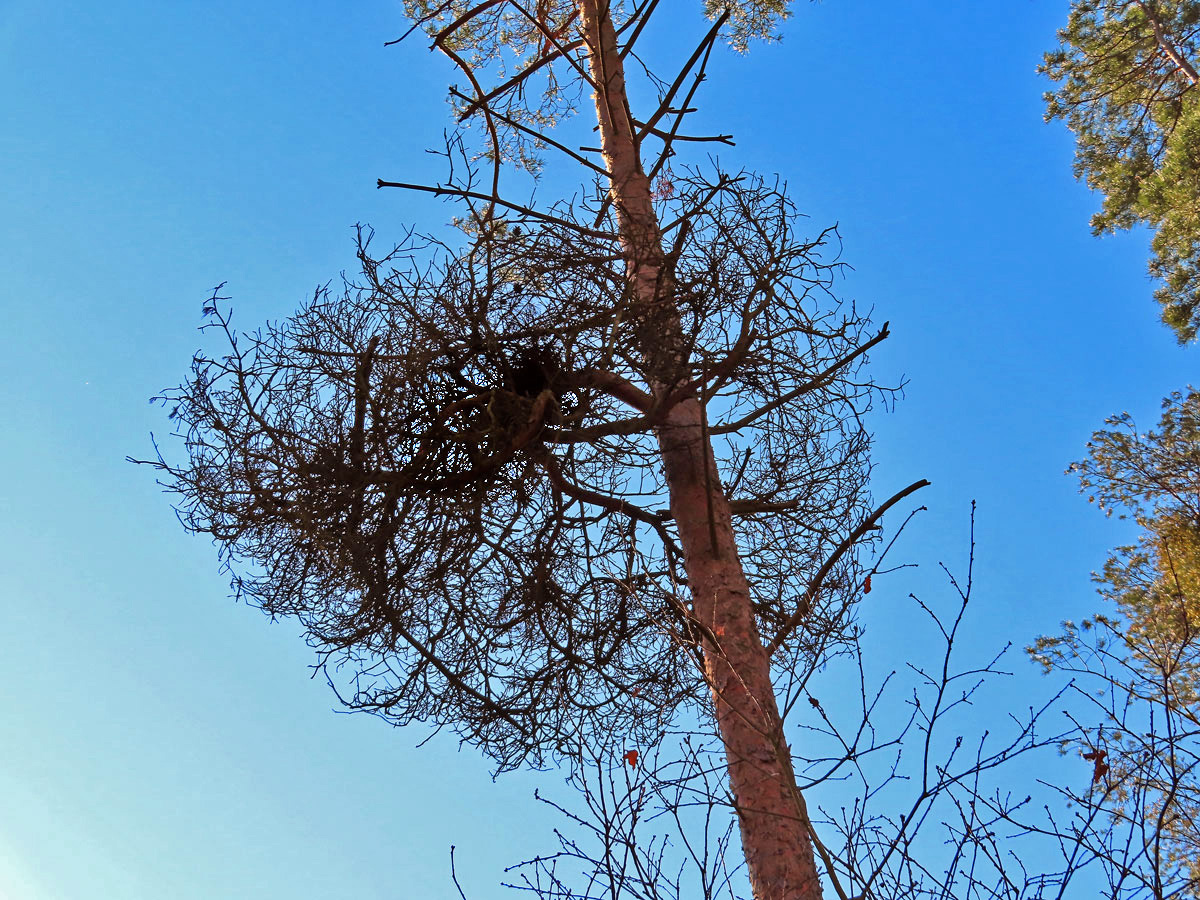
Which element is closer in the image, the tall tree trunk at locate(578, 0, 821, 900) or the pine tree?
the tall tree trunk at locate(578, 0, 821, 900)

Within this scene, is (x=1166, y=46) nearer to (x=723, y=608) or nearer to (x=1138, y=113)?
Answer: (x=1138, y=113)

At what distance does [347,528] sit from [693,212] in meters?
1.56

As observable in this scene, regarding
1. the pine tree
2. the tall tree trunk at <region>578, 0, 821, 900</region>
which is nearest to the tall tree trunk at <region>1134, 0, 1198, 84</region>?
the pine tree

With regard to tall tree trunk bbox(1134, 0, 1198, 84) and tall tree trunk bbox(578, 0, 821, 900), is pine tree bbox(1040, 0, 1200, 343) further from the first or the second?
tall tree trunk bbox(578, 0, 821, 900)

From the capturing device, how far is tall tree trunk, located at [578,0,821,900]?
2512mm

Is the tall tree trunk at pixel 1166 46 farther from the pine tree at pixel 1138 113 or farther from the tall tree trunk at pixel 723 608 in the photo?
the tall tree trunk at pixel 723 608

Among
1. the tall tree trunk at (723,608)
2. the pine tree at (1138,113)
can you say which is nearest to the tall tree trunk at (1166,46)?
the pine tree at (1138,113)

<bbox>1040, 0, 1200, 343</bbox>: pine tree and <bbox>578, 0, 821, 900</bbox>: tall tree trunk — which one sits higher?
<bbox>1040, 0, 1200, 343</bbox>: pine tree

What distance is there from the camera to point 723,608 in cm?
311

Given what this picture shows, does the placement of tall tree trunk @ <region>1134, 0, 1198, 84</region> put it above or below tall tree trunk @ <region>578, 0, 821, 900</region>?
above

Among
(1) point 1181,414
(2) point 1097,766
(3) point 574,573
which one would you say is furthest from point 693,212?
(1) point 1181,414

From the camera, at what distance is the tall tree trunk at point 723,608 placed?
2.51m

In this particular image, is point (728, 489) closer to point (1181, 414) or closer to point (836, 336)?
point (836, 336)

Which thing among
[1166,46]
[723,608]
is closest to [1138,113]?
[1166,46]
